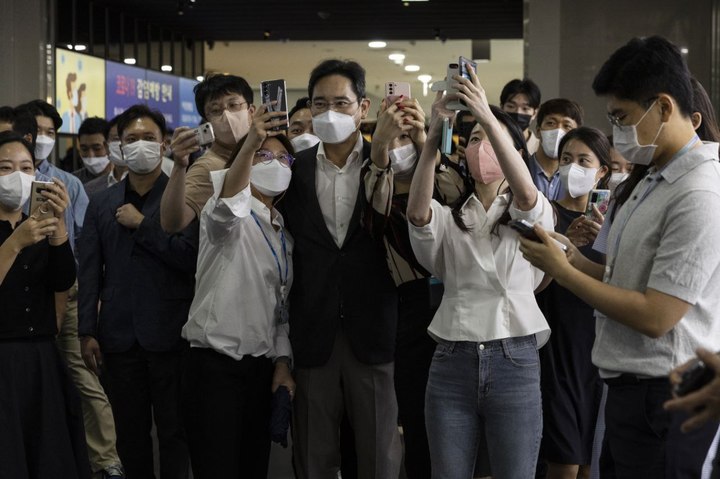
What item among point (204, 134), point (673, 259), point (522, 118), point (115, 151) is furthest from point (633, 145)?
point (115, 151)

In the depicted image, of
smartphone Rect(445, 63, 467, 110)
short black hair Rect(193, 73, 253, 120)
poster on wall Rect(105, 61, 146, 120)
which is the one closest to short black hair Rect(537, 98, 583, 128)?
short black hair Rect(193, 73, 253, 120)

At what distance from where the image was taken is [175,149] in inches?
152

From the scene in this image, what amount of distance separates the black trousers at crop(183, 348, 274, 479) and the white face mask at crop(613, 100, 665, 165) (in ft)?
5.75

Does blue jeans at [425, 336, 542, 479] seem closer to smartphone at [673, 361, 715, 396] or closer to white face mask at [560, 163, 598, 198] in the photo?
smartphone at [673, 361, 715, 396]

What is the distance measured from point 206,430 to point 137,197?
4.15 feet

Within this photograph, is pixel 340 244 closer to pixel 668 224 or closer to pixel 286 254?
pixel 286 254

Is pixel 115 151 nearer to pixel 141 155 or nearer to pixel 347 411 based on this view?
pixel 141 155

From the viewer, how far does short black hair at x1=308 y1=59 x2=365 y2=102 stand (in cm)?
380

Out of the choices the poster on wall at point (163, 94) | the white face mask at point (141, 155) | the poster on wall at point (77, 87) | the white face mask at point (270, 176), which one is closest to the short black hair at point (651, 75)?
the white face mask at point (270, 176)

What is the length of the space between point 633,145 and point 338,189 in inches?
56.0

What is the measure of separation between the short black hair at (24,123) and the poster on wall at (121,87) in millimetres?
6979

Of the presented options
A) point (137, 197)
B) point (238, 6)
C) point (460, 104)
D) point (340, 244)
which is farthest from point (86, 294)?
point (238, 6)

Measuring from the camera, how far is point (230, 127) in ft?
14.7

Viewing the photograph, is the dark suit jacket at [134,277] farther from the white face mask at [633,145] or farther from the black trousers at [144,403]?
the white face mask at [633,145]
